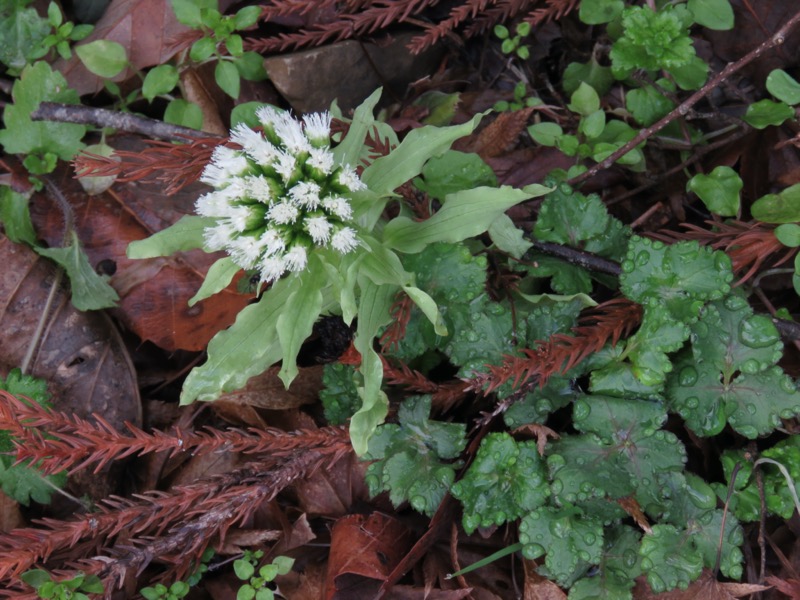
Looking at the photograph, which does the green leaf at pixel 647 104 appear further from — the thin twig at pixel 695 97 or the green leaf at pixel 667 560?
the green leaf at pixel 667 560

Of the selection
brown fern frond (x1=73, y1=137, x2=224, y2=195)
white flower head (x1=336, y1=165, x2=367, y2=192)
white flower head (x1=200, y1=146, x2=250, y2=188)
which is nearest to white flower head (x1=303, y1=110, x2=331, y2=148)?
white flower head (x1=336, y1=165, x2=367, y2=192)

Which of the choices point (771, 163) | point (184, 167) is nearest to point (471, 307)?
point (184, 167)

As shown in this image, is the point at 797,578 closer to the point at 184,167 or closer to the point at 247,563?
the point at 247,563

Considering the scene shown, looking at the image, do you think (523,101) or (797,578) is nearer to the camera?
(797,578)

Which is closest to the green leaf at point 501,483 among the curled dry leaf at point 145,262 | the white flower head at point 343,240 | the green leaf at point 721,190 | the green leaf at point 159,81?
the white flower head at point 343,240

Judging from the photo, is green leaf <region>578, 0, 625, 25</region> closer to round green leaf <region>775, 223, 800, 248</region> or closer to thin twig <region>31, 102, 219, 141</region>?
round green leaf <region>775, 223, 800, 248</region>

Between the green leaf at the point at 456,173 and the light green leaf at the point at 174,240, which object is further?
the green leaf at the point at 456,173
